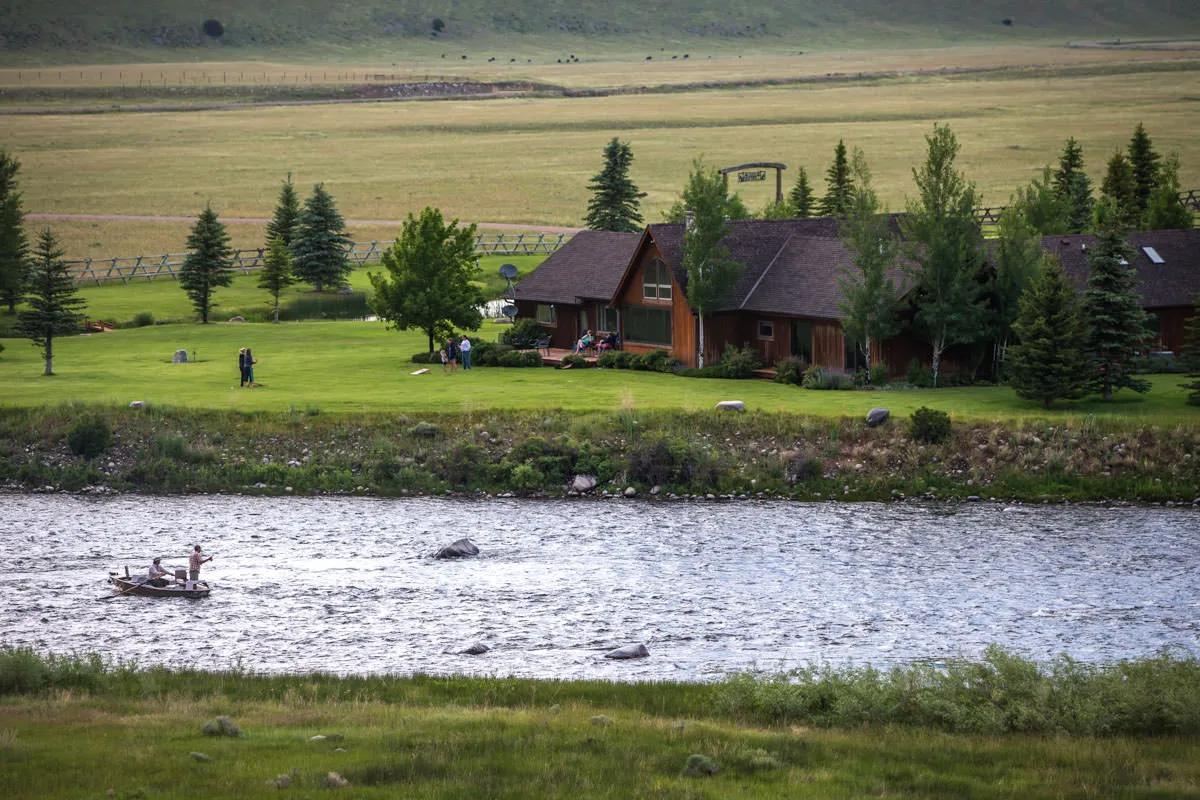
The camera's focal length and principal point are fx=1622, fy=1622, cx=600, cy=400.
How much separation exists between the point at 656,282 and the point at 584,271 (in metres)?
4.93

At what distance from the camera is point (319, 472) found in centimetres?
4634

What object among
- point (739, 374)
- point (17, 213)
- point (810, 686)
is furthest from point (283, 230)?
point (810, 686)

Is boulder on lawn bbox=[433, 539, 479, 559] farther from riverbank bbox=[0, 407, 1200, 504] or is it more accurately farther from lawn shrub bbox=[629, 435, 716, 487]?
lawn shrub bbox=[629, 435, 716, 487]

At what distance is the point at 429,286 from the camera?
59.8 m

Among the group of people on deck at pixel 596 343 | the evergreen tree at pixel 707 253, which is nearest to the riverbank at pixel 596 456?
the evergreen tree at pixel 707 253

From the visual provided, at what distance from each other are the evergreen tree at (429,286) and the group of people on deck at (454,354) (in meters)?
1.08

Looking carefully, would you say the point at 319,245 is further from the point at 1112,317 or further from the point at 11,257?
the point at 1112,317

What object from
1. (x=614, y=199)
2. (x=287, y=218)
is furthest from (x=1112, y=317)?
(x=287, y=218)

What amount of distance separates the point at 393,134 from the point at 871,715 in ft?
571

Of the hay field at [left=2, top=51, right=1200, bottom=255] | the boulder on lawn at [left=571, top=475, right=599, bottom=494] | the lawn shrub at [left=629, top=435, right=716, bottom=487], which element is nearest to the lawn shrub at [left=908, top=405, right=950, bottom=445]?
the lawn shrub at [left=629, top=435, right=716, bottom=487]

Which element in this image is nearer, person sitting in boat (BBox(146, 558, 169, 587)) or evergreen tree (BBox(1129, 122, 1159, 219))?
person sitting in boat (BBox(146, 558, 169, 587))

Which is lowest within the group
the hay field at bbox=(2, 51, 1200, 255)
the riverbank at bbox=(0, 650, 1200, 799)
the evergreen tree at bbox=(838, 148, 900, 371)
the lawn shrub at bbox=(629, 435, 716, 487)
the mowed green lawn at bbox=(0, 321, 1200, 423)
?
the riverbank at bbox=(0, 650, 1200, 799)

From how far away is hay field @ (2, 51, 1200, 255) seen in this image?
425ft

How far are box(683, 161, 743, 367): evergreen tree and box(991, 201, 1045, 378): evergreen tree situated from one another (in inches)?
357
